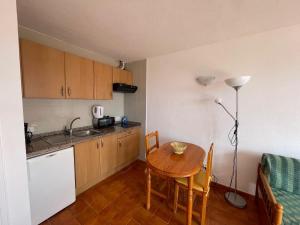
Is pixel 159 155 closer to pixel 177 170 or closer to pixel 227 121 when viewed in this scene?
pixel 177 170

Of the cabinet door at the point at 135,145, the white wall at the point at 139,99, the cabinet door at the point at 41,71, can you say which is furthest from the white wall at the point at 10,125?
the white wall at the point at 139,99

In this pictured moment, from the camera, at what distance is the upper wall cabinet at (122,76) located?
2.69m

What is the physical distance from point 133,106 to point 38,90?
5.89 feet

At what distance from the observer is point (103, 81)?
2443mm

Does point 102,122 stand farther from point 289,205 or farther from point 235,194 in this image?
point 289,205

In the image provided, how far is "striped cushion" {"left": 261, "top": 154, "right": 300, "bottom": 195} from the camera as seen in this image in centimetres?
146

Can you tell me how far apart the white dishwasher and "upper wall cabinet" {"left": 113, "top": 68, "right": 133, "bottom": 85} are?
1586 mm

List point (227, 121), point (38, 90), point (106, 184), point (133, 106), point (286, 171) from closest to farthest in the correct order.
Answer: point (286, 171) < point (38, 90) < point (227, 121) < point (106, 184) < point (133, 106)

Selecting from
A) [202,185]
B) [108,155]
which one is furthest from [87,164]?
[202,185]

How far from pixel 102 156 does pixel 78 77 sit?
1324 millimetres

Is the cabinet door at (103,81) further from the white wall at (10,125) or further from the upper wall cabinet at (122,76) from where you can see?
the white wall at (10,125)

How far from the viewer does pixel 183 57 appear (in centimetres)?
240

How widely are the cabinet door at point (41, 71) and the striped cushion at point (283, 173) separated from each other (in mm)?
2815

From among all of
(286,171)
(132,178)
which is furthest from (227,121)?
(132,178)
